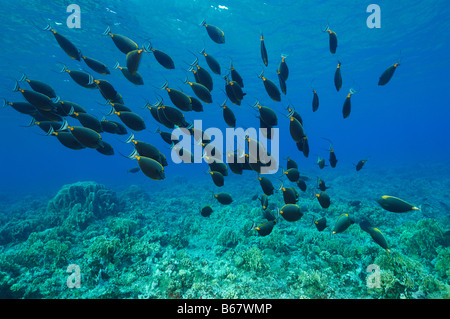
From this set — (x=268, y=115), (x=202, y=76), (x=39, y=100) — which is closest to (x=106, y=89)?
(x=39, y=100)

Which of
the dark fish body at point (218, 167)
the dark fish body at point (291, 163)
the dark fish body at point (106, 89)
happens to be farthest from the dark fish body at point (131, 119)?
the dark fish body at point (291, 163)

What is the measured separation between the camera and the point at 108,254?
561 cm

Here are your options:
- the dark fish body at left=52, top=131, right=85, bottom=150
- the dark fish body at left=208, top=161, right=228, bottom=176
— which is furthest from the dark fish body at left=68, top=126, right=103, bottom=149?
the dark fish body at left=208, top=161, right=228, bottom=176

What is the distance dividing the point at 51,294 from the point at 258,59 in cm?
2763

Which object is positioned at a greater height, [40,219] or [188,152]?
[188,152]

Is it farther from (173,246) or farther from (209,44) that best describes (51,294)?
(209,44)

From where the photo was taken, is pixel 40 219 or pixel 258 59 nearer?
pixel 40 219

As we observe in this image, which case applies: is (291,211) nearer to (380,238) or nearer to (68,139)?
(380,238)

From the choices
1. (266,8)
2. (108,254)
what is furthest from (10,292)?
(266,8)

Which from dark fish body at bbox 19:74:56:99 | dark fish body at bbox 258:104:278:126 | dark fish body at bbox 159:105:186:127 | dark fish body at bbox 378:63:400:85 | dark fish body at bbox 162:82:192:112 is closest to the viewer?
dark fish body at bbox 159:105:186:127

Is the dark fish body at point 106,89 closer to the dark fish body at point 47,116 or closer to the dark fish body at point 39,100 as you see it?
the dark fish body at point 39,100

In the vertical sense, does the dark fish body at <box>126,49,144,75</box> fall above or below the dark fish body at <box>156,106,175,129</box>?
above

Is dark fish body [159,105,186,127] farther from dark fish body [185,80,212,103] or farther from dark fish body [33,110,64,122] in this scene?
dark fish body [33,110,64,122]

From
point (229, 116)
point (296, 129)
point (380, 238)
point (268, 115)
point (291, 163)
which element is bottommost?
point (380, 238)
